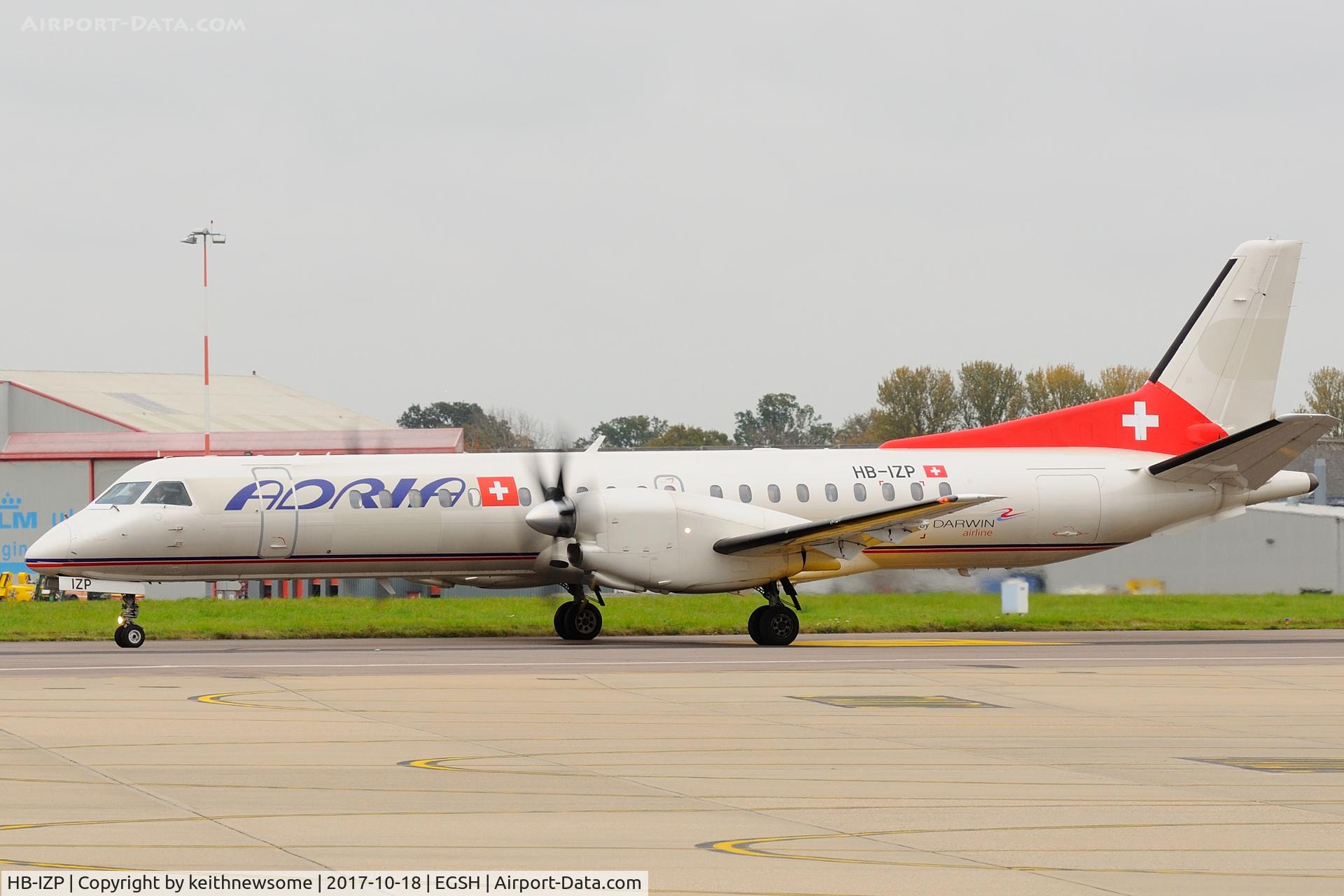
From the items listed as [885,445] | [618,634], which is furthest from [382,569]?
[885,445]

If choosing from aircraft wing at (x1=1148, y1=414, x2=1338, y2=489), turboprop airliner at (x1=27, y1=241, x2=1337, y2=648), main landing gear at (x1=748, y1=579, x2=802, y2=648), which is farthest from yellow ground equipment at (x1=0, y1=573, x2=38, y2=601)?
aircraft wing at (x1=1148, y1=414, x2=1338, y2=489)

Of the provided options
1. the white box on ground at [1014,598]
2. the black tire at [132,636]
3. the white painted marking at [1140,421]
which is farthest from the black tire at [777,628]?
the black tire at [132,636]

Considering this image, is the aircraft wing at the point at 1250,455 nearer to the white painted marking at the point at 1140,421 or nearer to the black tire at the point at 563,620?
the white painted marking at the point at 1140,421

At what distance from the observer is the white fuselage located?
989 inches

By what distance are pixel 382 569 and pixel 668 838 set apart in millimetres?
18179

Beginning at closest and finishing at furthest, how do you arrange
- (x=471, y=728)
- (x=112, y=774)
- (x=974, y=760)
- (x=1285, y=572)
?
(x=112, y=774), (x=974, y=760), (x=471, y=728), (x=1285, y=572)

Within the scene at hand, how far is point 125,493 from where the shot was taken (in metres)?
25.1

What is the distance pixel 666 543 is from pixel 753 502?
9.30 feet

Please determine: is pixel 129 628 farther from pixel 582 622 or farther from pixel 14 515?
pixel 14 515

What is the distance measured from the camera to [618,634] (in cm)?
2909

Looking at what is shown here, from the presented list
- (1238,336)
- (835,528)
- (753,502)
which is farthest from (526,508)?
(1238,336)

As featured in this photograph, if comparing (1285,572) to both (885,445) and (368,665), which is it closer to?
(885,445)

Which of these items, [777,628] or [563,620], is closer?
[777,628]

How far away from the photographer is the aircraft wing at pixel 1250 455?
26344 millimetres
